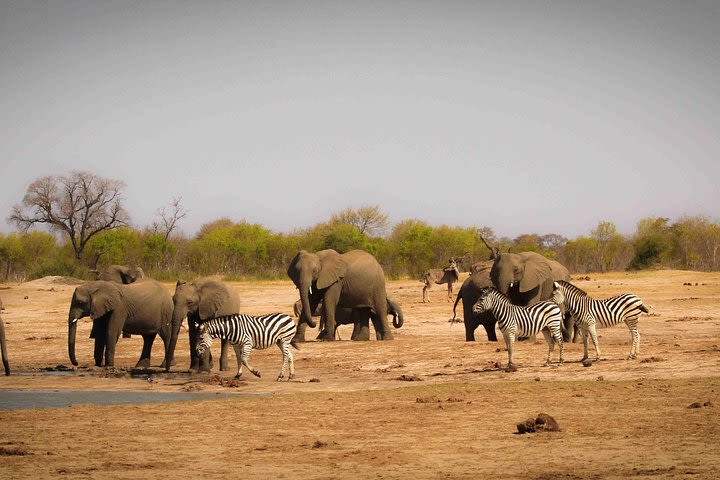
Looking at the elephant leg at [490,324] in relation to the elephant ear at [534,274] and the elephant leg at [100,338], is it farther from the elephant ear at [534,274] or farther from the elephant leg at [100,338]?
the elephant leg at [100,338]

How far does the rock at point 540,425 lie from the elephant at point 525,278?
11.5m

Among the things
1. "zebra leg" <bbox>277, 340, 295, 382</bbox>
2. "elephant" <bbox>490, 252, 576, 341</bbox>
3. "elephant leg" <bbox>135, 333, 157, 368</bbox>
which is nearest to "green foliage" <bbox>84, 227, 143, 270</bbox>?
"elephant leg" <bbox>135, 333, 157, 368</bbox>

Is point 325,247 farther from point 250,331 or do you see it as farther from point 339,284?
point 250,331

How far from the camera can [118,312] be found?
2289 cm

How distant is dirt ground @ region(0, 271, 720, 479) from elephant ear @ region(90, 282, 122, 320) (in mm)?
1284

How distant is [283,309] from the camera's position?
40.3 meters

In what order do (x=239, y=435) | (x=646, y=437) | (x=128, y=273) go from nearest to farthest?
(x=646, y=437), (x=239, y=435), (x=128, y=273)

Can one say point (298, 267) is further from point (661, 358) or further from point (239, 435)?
point (239, 435)

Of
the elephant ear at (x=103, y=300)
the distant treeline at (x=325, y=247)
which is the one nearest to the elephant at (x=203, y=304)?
the elephant ear at (x=103, y=300)

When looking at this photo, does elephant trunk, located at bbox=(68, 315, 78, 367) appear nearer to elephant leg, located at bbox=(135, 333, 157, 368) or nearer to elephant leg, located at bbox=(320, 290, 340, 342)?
elephant leg, located at bbox=(135, 333, 157, 368)

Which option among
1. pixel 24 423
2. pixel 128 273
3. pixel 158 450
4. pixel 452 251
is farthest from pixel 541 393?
pixel 452 251

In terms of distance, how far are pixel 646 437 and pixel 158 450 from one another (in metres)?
5.90

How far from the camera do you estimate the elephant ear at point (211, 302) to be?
21.4 m

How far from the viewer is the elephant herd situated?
21.5 metres
